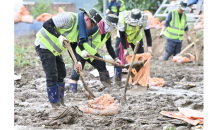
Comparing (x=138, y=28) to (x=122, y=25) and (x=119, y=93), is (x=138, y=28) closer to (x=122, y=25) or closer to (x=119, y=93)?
(x=122, y=25)

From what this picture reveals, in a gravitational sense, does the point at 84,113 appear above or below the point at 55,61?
below

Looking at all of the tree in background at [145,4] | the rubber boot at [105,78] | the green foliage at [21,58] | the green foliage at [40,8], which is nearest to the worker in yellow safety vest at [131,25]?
the rubber boot at [105,78]

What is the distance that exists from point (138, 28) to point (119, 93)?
4.67 ft

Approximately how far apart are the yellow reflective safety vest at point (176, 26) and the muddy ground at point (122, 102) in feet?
4.19

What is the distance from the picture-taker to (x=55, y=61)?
10.7 ft

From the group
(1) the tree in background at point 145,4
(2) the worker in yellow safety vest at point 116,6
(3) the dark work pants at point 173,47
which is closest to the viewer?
(3) the dark work pants at point 173,47

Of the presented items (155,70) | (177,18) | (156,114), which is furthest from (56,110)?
(177,18)

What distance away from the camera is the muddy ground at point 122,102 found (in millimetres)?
2881

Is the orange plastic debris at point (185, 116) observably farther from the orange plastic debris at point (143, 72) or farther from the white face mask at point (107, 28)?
the white face mask at point (107, 28)

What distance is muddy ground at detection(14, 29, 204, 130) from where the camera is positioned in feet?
9.45

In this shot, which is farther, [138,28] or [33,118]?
[138,28]

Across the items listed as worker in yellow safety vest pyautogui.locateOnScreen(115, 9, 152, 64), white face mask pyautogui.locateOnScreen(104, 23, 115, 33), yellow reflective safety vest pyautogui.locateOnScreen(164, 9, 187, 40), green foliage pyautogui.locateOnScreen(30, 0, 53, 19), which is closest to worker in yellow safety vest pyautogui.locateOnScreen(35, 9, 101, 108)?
white face mask pyautogui.locateOnScreen(104, 23, 115, 33)

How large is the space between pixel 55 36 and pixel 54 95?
83 centimetres

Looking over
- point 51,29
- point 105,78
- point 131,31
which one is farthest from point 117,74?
point 51,29
